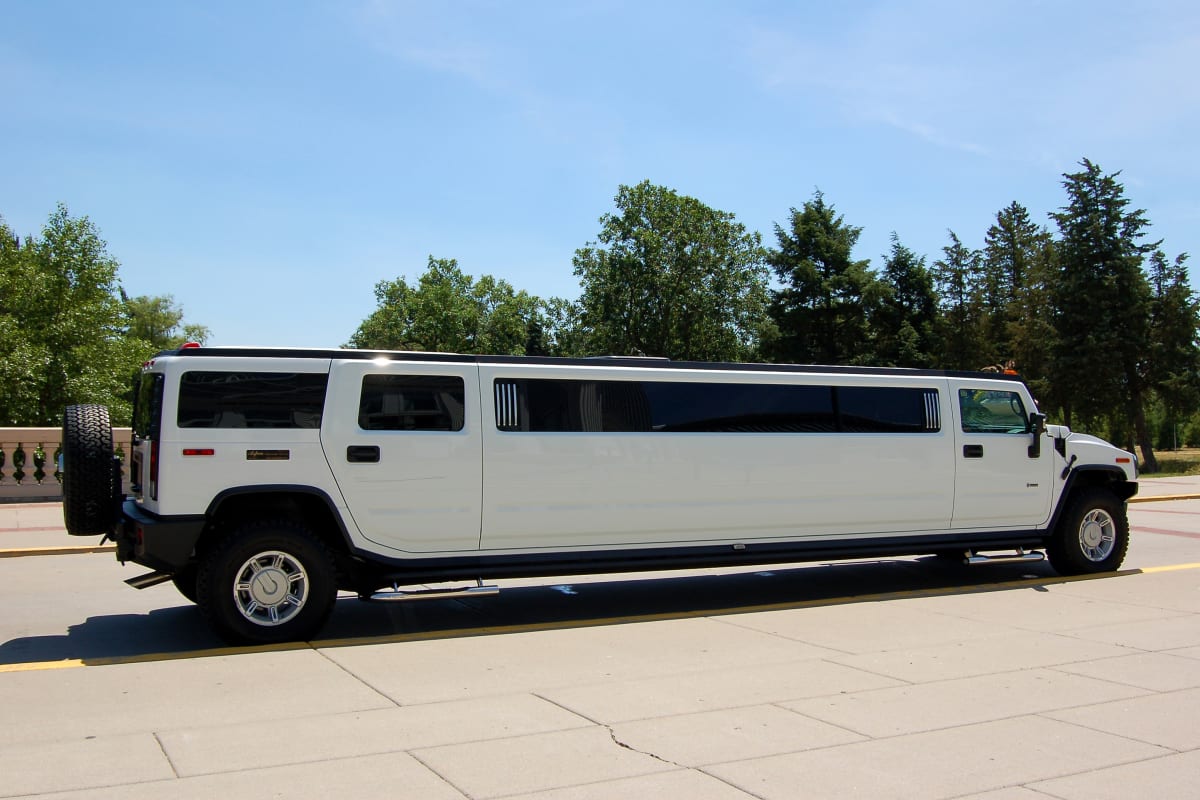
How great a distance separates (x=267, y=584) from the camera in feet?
23.0

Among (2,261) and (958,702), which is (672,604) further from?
(2,261)

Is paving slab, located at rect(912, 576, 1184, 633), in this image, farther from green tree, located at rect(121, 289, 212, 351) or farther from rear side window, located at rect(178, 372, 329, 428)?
green tree, located at rect(121, 289, 212, 351)

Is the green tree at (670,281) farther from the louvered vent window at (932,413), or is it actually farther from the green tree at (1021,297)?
the louvered vent window at (932,413)

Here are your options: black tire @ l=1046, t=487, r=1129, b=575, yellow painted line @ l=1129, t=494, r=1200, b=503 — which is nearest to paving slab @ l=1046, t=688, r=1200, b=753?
black tire @ l=1046, t=487, r=1129, b=575

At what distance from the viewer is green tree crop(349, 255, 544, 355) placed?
82938 mm

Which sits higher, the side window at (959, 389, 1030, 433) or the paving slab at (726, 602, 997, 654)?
the side window at (959, 389, 1030, 433)

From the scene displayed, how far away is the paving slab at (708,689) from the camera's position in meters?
5.54

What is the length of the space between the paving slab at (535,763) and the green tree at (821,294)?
56.5 m

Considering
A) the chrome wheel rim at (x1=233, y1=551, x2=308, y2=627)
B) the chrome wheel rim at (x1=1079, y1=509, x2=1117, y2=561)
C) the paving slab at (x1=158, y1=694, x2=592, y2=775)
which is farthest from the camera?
the chrome wheel rim at (x1=1079, y1=509, x2=1117, y2=561)

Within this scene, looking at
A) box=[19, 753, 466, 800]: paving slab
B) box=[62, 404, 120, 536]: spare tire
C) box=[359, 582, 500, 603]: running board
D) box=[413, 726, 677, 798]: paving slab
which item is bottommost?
box=[413, 726, 677, 798]: paving slab

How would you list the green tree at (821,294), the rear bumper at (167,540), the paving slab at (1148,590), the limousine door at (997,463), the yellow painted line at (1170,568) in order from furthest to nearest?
the green tree at (821,294), the yellow painted line at (1170,568), the limousine door at (997,463), the paving slab at (1148,590), the rear bumper at (167,540)

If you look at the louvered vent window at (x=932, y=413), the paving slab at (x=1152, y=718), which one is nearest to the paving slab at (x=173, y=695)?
the paving slab at (x=1152, y=718)

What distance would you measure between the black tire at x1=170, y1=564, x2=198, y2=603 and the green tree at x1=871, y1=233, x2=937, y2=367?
58073mm

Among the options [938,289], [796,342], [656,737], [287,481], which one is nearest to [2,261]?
[796,342]
